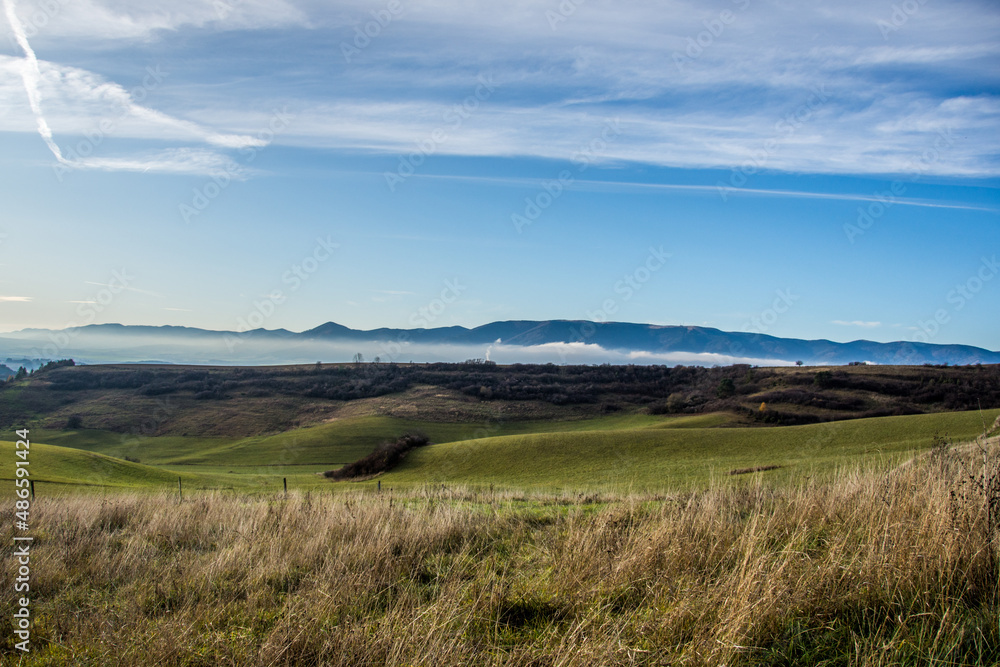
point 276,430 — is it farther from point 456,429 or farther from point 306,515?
point 306,515

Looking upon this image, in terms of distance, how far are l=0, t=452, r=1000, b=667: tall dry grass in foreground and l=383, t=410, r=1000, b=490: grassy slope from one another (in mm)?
19376

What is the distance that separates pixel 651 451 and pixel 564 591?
3215 centimetres

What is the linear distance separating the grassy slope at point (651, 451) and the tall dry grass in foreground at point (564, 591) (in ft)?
63.6

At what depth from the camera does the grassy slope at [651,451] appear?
92.0 ft

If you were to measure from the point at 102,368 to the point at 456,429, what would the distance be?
3717 inches

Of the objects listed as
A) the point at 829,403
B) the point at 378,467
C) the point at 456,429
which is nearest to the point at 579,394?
the point at 456,429

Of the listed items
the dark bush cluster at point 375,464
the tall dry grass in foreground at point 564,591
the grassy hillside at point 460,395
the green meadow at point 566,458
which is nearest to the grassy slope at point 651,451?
the green meadow at point 566,458

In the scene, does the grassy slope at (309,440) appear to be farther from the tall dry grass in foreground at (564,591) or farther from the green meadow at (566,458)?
the tall dry grass in foreground at (564,591)

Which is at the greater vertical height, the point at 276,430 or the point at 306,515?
the point at 306,515

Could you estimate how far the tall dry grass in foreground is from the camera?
3.85m

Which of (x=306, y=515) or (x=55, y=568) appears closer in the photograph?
(x=55, y=568)

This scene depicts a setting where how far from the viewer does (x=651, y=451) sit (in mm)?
35531

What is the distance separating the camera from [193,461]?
181 ft

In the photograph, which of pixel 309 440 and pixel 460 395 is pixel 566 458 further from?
pixel 460 395
